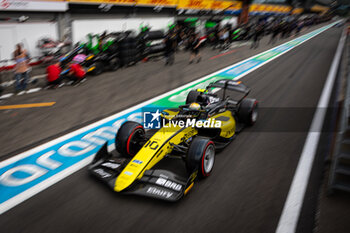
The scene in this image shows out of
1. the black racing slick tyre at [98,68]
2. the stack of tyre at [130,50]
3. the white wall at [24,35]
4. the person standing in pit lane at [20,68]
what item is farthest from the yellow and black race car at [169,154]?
the white wall at [24,35]

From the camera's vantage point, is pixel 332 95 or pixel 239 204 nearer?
pixel 239 204

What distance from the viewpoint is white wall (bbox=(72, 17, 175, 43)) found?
15208 mm

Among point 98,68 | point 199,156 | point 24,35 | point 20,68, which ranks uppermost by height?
point 24,35

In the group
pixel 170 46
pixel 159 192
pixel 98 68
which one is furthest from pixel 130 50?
pixel 159 192

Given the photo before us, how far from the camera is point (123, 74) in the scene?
461 inches

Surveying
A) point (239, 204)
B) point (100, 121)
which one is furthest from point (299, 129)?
point (100, 121)

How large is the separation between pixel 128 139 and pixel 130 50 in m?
9.20

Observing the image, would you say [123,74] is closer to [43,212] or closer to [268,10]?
[43,212]

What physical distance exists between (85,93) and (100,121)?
8.99ft

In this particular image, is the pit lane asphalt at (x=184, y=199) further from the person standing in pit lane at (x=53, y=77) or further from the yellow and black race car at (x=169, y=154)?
the person standing in pit lane at (x=53, y=77)

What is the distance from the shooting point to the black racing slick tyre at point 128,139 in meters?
4.62

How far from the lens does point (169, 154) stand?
15.0 feet

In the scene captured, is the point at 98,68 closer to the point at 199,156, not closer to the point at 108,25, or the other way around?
the point at 108,25

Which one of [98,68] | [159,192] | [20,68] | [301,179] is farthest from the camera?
[98,68]
